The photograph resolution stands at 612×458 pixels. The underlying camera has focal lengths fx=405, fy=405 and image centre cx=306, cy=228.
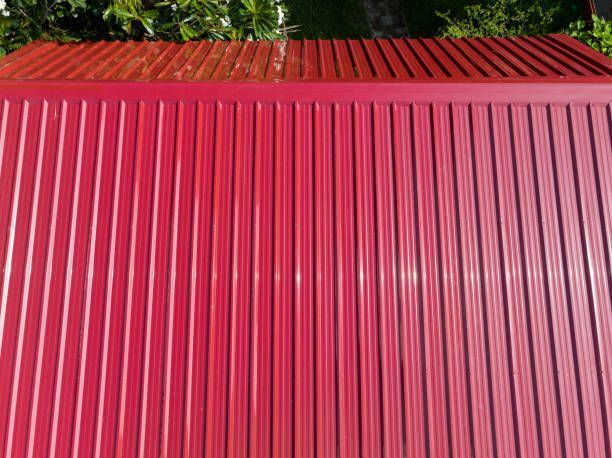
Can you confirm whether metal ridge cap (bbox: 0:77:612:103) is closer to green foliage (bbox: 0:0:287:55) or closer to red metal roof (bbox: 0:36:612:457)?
red metal roof (bbox: 0:36:612:457)

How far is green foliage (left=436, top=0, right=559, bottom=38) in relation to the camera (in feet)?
26.5

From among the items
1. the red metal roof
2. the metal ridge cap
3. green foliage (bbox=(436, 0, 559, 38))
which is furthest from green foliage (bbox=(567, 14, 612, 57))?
the metal ridge cap

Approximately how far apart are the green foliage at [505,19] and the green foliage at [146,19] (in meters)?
4.04

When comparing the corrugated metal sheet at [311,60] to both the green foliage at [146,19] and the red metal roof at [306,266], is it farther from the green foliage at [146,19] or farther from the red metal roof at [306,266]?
the green foliage at [146,19]

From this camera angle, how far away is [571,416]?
3.54 meters

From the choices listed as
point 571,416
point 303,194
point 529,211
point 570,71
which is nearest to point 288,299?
point 303,194

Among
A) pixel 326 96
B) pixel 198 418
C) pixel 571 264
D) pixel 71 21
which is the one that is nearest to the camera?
pixel 198 418

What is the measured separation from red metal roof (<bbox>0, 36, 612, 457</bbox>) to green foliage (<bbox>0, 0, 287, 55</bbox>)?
209 cm

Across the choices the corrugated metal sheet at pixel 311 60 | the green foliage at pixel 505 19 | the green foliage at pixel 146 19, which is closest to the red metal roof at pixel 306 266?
the corrugated metal sheet at pixel 311 60

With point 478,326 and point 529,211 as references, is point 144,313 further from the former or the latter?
point 529,211

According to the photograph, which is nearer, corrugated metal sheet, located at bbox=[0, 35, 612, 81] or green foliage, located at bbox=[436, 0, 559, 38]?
corrugated metal sheet, located at bbox=[0, 35, 612, 81]

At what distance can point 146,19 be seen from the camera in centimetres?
581

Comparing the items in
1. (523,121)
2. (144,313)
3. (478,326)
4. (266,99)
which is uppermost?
(266,99)

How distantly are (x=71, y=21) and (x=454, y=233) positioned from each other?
705 cm
